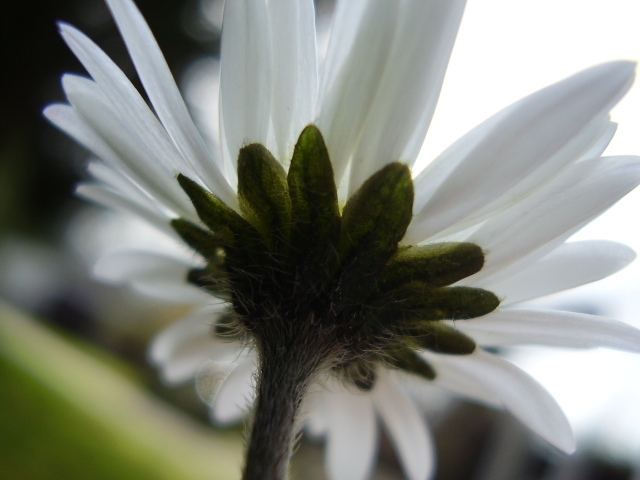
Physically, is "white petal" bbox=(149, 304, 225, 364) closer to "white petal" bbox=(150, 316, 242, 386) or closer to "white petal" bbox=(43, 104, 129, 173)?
"white petal" bbox=(150, 316, 242, 386)

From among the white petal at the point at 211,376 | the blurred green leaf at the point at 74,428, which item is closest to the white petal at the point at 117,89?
the white petal at the point at 211,376

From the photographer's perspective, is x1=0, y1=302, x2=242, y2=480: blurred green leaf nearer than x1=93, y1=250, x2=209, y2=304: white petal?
No

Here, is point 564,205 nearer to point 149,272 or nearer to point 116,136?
point 116,136

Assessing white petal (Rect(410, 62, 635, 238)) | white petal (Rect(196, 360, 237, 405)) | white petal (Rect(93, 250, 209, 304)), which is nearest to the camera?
white petal (Rect(410, 62, 635, 238))

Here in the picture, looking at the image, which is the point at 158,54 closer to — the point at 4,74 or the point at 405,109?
the point at 405,109

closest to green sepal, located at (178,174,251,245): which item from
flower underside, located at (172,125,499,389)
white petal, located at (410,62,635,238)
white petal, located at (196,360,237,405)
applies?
flower underside, located at (172,125,499,389)

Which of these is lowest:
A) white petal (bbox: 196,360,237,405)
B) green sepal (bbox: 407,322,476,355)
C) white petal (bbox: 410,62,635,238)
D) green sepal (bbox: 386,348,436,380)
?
white petal (bbox: 196,360,237,405)

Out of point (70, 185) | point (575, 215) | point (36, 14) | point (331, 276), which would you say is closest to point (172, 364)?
point (331, 276)
